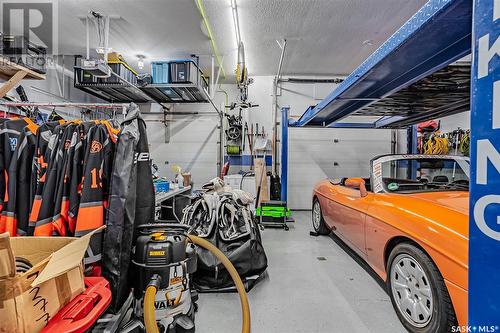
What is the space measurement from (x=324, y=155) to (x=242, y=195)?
3.61 meters

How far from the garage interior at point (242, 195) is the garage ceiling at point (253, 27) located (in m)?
0.03

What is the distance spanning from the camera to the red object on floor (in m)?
0.98

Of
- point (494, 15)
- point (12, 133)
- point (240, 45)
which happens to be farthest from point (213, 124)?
point (494, 15)

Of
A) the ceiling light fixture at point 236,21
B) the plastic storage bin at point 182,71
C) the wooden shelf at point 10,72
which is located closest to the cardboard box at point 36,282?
the wooden shelf at point 10,72

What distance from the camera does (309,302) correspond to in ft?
6.56

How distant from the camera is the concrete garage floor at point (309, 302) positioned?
171 cm

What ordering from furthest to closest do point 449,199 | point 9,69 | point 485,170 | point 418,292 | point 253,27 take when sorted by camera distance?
1. point 253,27
2. point 9,69
3. point 449,199
4. point 418,292
5. point 485,170

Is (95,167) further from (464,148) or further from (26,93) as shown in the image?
(464,148)

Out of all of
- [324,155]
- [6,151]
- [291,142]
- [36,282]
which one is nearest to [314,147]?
[324,155]

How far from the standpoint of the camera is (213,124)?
6094 millimetres

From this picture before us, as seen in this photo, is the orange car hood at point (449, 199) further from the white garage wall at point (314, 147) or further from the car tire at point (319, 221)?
the white garage wall at point (314, 147)

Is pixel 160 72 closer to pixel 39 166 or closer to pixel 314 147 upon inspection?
pixel 39 166

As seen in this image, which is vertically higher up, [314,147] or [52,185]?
[314,147]

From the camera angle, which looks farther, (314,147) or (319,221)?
(314,147)
